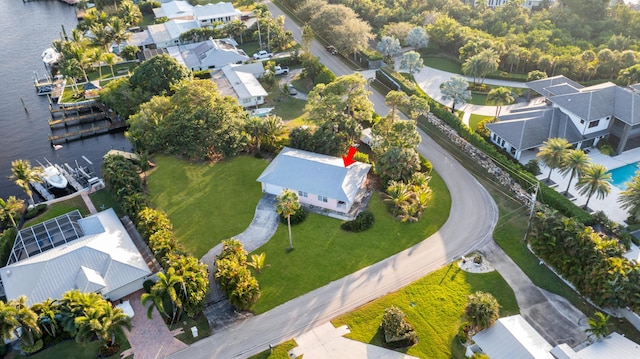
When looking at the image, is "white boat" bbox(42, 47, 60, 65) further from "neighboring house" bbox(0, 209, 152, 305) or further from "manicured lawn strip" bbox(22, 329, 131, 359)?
"manicured lawn strip" bbox(22, 329, 131, 359)

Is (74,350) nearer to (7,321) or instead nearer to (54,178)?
(7,321)

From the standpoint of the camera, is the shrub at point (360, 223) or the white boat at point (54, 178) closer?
the shrub at point (360, 223)

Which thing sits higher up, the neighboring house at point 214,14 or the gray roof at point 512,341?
the neighboring house at point 214,14

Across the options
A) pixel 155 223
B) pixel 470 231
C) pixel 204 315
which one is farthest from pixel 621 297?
pixel 155 223

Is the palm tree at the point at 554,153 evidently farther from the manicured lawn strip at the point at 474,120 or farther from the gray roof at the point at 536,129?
the manicured lawn strip at the point at 474,120

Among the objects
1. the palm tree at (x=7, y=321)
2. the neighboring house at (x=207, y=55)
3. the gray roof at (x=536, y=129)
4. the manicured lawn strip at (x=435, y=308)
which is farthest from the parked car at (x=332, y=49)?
the palm tree at (x=7, y=321)

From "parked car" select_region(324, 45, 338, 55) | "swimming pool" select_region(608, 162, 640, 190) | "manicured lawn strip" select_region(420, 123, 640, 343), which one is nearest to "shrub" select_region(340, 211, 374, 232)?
"manicured lawn strip" select_region(420, 123, 640, 343)

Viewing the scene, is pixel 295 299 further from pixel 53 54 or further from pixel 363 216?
pixel 53 54

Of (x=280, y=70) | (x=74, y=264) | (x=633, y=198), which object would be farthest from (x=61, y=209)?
(x=633, y=198)
